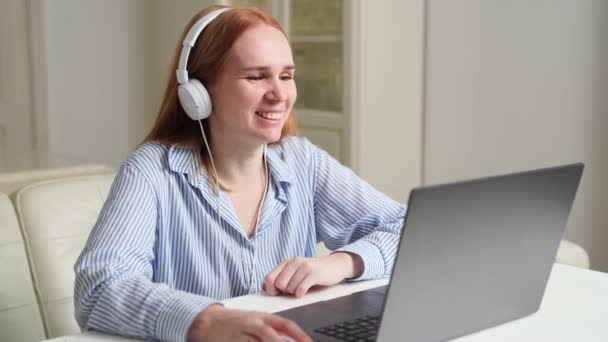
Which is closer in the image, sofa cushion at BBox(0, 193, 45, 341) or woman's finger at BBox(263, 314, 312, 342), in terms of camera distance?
woman's finger at BBox(263, 314, 312, 342)

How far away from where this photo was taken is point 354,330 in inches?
46.0

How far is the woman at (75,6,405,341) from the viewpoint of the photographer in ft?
4.47

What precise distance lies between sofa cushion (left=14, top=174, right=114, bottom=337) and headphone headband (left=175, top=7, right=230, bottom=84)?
1.54 feet

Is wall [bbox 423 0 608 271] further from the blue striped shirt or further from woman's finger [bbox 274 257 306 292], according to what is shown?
woman's finger [bbox 274 257 306 292]

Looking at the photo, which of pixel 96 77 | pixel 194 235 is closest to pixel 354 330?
pixel 194 235

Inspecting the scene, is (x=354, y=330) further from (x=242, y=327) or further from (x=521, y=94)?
(x=521, y=94)

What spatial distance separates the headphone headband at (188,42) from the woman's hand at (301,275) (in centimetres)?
40

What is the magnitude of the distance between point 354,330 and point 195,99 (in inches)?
21.3

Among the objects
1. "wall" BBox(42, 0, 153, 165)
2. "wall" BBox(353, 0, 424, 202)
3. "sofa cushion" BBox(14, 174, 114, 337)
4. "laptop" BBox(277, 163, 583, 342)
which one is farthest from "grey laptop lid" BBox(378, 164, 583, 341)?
"wall" BBox(42, 0, 153, 165)

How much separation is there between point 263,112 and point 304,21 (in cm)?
231

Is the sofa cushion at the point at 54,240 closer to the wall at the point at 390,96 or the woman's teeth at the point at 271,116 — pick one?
the woman's teeth at the point at 271,116

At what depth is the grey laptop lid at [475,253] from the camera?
3.36 feet

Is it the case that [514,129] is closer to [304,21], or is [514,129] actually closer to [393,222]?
[304,21]

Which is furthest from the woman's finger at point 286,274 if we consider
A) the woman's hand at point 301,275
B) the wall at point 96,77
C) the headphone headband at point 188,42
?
the wall at point 96,77
